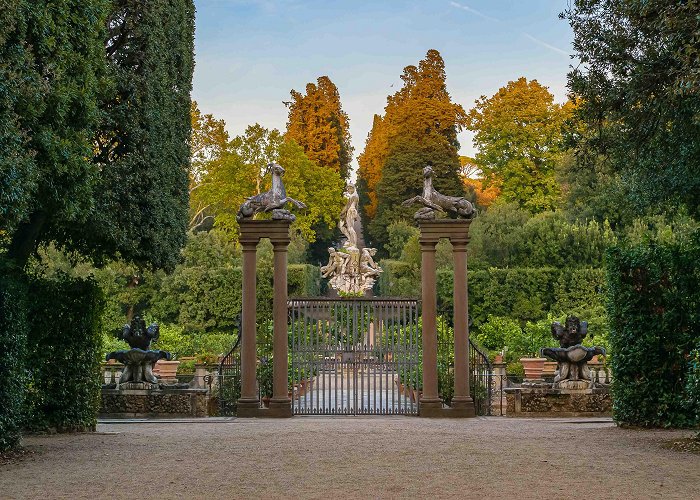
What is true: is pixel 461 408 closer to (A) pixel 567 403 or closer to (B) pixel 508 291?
(A) pixel 567 403

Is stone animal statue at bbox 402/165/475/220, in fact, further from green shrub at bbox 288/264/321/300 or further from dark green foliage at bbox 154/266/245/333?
green shrub at bbox 288/264/321/300

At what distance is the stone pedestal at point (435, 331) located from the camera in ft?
51.9

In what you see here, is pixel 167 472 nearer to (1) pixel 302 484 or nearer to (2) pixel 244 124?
(1) pixel 302 484

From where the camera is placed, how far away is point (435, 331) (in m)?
15.8

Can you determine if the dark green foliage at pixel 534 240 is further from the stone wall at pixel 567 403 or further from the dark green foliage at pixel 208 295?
the stone wall at pixel 567 403

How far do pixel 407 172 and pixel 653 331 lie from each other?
153ft

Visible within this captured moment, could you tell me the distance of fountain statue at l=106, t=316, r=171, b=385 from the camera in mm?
16781

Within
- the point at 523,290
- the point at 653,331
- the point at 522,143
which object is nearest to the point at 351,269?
the point at 523,290

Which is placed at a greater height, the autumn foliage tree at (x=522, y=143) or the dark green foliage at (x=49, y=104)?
the autumn foliage tree at (x=522, y=143)

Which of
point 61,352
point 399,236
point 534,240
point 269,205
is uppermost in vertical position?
point 399,236

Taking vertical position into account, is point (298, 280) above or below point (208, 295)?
above

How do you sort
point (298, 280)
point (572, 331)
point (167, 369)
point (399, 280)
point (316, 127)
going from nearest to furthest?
point (572, 331) < point (167, 369) < point (399, 280) < point (298, 280) < point (316, 127)

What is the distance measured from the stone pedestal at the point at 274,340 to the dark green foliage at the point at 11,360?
5498mm

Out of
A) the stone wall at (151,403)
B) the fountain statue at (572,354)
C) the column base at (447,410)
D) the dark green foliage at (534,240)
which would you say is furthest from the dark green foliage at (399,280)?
the column base at (447,410)
